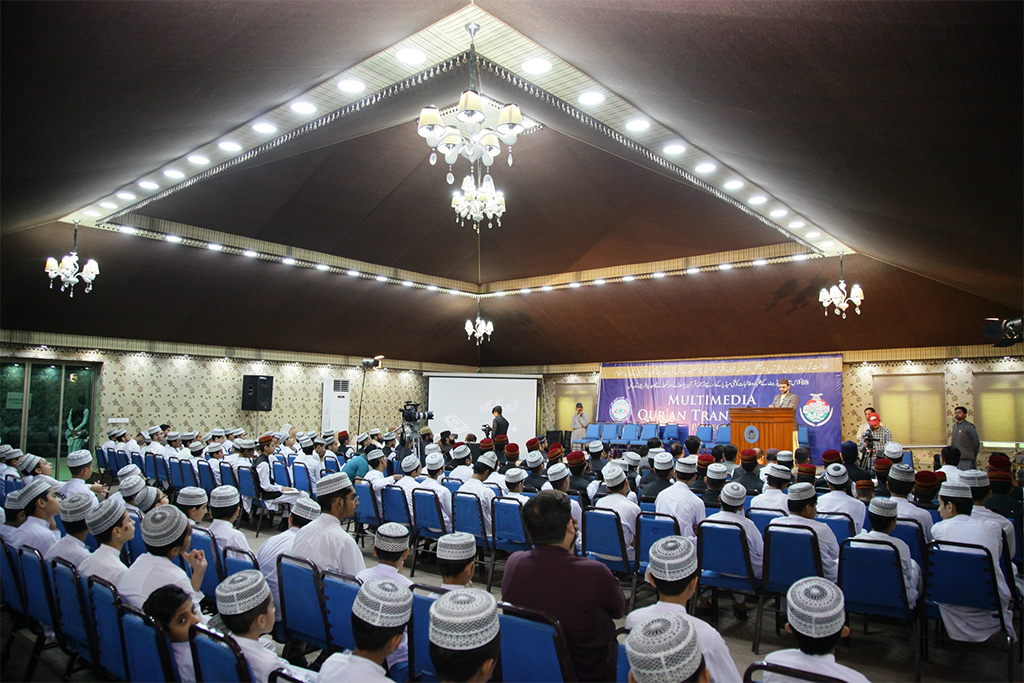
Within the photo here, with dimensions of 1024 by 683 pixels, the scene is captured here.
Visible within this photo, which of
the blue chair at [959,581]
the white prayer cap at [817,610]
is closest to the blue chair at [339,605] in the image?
the white prayer cap at [817,610]

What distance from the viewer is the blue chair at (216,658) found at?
204cm

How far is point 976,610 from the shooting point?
385cm

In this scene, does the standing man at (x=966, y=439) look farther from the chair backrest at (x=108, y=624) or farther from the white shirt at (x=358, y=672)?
the chair backrest at (x=108, y=624)

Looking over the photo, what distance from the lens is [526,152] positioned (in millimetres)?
10977

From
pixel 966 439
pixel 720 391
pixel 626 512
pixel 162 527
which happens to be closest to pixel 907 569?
pixel 626 512

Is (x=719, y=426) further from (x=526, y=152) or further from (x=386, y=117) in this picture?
(x=386, y=117)

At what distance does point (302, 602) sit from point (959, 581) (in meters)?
3.90

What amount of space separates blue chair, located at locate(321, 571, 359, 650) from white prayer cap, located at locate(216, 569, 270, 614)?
2.23ft

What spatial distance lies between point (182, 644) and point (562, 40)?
5035 millimetres

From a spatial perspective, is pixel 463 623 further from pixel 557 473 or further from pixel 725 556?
pixel 557 473

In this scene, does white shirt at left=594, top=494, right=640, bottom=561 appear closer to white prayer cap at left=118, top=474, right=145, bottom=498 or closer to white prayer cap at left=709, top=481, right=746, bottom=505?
white prayer cap at left=709, top=481, right=746, bottom=505

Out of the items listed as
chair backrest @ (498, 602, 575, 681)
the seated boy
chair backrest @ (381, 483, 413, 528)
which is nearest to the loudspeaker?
chair backrest @ (381, 483, 413, 528)

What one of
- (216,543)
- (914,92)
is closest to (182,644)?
(216,543)

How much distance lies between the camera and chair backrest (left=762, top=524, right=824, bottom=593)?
13.3 ft
